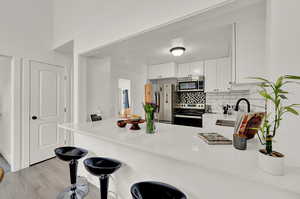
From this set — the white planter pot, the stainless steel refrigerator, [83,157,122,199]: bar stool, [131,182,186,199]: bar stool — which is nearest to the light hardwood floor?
[83,157,122,199]: bar stool

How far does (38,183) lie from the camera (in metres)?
2.15

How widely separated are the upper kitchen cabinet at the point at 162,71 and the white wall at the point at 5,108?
10.6 ft

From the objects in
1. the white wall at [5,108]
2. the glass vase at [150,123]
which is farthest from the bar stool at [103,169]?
the white wall at [5,108]

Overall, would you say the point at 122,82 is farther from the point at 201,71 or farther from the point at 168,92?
the point at 201,71

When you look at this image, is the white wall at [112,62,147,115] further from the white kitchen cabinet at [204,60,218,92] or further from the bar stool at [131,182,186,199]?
the bar stool at [131,182,186,199]

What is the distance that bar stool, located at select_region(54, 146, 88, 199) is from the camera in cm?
164

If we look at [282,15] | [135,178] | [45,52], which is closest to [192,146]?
[135,178]

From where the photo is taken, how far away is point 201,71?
12.5 ft

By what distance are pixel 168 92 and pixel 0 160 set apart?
4.16 metres

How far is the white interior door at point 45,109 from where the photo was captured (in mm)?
2783

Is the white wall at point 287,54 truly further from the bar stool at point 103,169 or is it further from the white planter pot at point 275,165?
the bar stool at point 103,169

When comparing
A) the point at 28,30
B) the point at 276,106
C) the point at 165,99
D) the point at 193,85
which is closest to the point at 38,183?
the point at 28,30

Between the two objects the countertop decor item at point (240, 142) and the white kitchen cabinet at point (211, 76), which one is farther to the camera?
the white kitchen cabinet at point (211, 76)

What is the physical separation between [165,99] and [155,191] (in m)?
3.22
